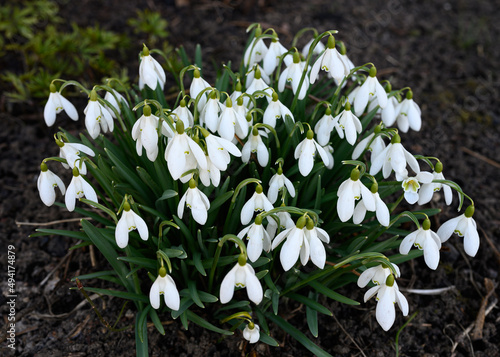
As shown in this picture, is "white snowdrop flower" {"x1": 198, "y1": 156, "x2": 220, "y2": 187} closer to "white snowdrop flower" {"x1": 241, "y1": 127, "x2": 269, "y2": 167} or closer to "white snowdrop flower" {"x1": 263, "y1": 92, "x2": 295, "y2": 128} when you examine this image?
"white snowdrop flower" {"x1": 241, "y1": 127, "x2": 269, "y2": 167}

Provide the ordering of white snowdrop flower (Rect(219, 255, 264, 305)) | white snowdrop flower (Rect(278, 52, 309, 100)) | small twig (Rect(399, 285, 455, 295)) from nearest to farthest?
white snowdrop flower (Rect(219, 255, 264, 305))
white snowdrop flower (Rect(278, 52, 309, 100))
small twig (Rect(399, 285, 455, 295))

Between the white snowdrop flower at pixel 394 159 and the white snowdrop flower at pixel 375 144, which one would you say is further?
Answer: the white snowdrop flower at pixel 375 144

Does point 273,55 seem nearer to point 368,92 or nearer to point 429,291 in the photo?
point 368,92

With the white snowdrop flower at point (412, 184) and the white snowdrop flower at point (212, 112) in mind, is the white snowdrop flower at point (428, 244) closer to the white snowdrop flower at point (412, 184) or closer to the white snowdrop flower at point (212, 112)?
the white snowdrop flower at point (412, 184)

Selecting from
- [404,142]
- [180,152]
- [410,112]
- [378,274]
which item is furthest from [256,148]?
[404,142]

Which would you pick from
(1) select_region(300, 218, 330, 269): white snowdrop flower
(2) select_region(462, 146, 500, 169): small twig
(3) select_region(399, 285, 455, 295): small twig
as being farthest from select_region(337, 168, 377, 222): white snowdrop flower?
(2) select_region(462, 146, 500, 169): small twig

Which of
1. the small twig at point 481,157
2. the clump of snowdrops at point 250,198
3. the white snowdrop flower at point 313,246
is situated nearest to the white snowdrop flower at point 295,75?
the clump of snowdrops at point 250,198

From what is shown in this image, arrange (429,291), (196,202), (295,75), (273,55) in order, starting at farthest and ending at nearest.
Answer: (429,291), (273,55), (295,75), (196,202)
